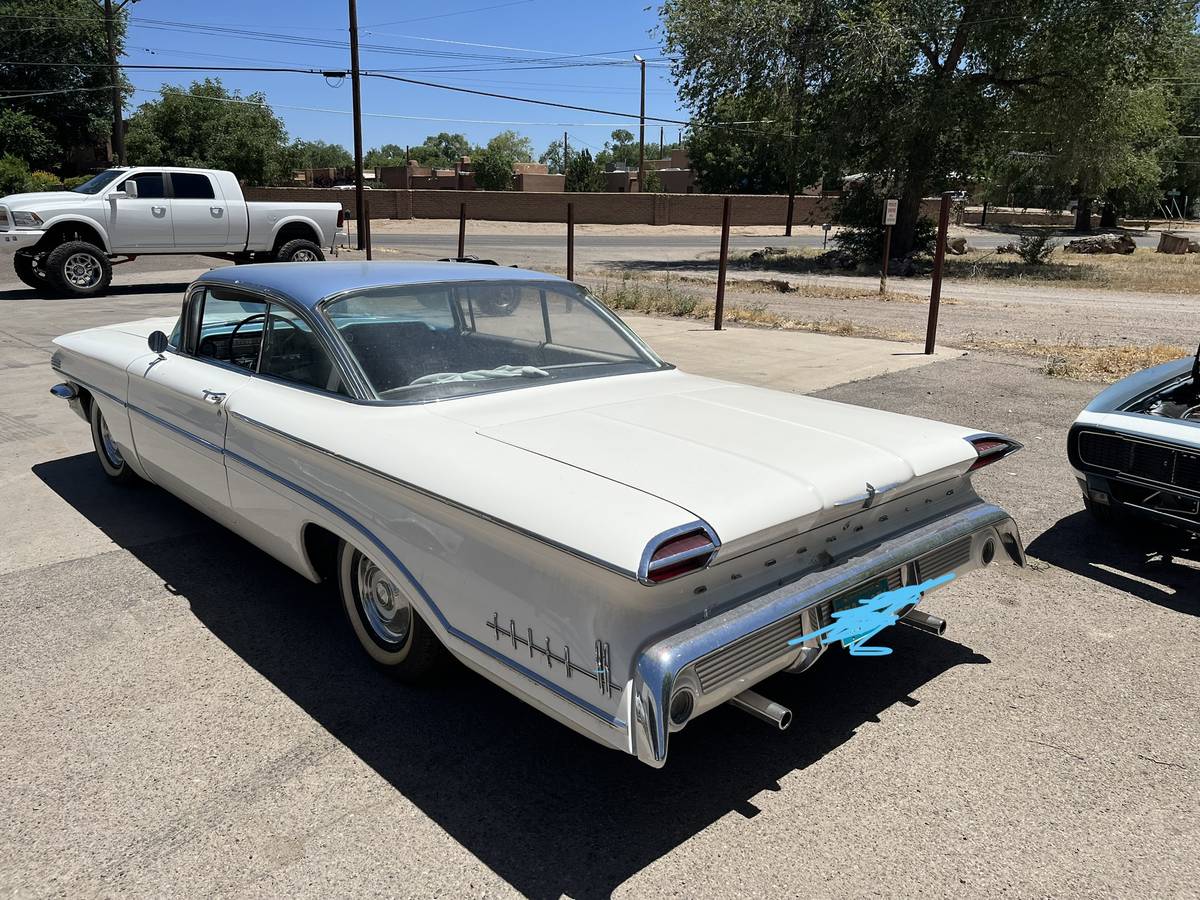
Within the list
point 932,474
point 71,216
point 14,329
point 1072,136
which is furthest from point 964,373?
point 1072,136

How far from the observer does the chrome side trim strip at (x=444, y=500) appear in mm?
2297

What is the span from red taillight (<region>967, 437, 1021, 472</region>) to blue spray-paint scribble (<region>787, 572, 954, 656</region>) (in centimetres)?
53

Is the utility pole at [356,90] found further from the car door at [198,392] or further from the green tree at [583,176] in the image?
the green tree at [583,176]

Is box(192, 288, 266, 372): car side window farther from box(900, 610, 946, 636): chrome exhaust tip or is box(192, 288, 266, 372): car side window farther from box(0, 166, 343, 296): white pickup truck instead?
box(0, 166, 343, 296): white pickup truck

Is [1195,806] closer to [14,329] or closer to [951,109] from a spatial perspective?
[14,329]

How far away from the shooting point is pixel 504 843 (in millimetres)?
2621

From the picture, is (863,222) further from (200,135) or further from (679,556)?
(200,135)

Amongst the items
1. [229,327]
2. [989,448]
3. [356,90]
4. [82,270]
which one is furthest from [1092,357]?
[356,90]

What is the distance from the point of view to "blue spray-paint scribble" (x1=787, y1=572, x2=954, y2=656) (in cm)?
280

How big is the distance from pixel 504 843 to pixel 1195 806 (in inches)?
78.9

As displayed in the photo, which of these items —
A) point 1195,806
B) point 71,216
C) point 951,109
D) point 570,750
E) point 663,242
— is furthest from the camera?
point 663,242

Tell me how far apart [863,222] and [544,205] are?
75.8 ft

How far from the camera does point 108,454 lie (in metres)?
5.58

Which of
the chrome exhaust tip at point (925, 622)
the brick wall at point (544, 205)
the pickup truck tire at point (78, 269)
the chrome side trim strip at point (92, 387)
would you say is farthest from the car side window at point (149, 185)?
the brick wall at point (544, 205)
